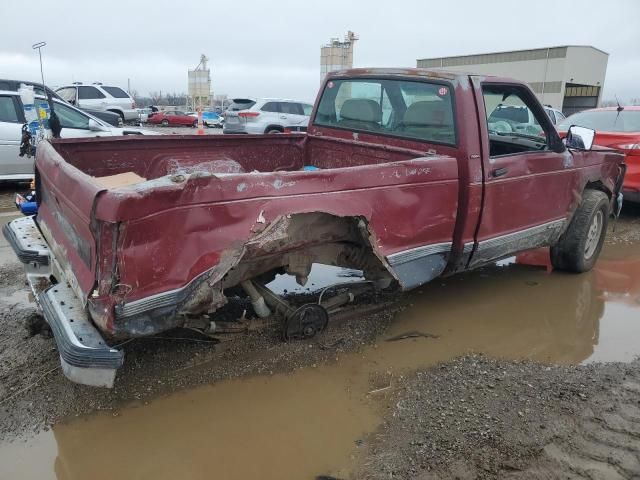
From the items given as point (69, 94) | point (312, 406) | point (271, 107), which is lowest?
point (312, 406)

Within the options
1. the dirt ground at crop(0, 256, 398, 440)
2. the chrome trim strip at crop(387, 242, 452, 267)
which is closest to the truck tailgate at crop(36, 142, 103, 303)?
the dirt ground at crop(0, 256, 398, 440)

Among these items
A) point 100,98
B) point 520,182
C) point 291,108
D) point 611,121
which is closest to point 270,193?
point 520,182

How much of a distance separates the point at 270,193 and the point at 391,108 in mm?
2049

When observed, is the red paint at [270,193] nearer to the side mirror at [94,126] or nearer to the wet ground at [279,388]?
the wet ground at [279,388]

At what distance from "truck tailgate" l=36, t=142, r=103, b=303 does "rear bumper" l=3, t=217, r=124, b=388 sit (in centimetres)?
8

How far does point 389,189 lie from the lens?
3.41m

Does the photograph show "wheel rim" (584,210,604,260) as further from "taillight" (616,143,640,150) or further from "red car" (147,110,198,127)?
"red car" (147,110,198,127)

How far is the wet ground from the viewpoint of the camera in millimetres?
2684

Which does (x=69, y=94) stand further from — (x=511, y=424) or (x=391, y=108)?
(x=511, y=424)

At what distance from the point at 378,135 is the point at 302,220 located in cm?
172

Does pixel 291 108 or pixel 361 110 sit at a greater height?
pixel 361 110

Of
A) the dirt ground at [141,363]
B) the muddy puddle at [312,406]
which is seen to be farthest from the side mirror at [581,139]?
the dirt ground at [141,363]

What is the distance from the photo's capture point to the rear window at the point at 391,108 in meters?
4.05

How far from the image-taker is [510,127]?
5578mm
